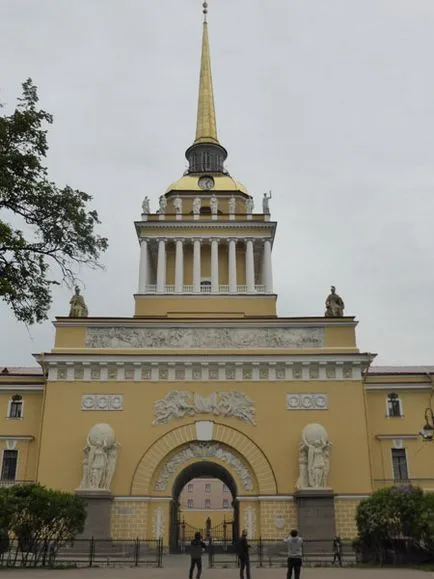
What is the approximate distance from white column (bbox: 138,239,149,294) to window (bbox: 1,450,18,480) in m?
9.61

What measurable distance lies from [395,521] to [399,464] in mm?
8496

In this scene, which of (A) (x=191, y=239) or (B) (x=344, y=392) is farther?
(A) (x=191, y=239)

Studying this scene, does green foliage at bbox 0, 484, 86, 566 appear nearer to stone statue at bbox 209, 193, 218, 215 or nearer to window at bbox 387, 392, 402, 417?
window at bbox 387, 392, 402, 417

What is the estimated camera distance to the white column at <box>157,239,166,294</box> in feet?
101

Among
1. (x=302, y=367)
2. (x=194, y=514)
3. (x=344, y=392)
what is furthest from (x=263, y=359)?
(x=194, y=514)

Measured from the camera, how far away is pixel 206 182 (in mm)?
35875

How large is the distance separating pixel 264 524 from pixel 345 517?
299 centimetres

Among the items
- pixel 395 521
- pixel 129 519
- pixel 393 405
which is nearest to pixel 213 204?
pixel 393 405

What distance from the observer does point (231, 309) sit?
30.0 meters

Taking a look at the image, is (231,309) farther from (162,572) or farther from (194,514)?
(194,514)

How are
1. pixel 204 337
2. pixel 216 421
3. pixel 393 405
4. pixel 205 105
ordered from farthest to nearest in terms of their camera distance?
pixel 205 105
pixel 393 405
pixel 204 337
pixel 216 421

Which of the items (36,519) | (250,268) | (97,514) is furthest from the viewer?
(250,268)

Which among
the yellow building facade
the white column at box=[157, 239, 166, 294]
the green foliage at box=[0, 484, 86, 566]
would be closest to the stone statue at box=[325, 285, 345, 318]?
the yellow building facade

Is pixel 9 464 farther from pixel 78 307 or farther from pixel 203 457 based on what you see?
pixel 203 457
